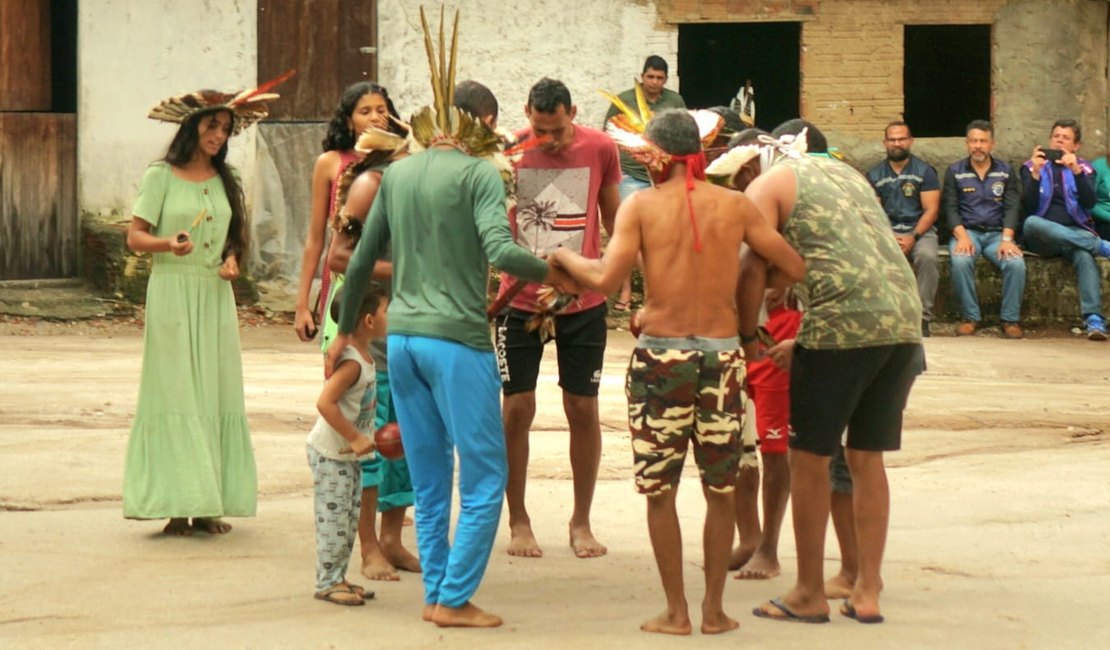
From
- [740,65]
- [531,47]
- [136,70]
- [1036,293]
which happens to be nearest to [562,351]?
[531,47]

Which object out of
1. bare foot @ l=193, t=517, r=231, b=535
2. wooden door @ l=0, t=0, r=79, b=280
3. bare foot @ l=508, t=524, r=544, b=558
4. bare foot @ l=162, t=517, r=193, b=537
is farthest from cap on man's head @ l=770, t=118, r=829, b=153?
wooden door @ l=0, t=0, r=79, b=280

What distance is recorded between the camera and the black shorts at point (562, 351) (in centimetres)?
732

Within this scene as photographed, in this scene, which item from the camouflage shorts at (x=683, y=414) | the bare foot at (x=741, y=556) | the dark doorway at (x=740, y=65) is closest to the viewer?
the camouflage shorts at (x=683, y=414)

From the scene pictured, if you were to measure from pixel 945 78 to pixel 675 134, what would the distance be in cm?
1526

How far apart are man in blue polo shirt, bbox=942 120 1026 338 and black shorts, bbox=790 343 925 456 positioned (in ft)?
29.0

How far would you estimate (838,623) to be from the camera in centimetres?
612

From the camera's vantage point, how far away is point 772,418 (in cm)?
680

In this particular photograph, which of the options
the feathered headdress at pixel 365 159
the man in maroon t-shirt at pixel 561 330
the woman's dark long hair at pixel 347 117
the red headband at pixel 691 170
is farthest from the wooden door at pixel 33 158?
the red headband at pixel 691 170

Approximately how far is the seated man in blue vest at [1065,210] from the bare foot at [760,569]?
8.67 meters

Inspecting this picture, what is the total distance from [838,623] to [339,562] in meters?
1.86

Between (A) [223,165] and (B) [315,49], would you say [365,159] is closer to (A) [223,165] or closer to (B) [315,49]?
(A) [223,165]

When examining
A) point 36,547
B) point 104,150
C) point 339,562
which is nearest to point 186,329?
point 36,547

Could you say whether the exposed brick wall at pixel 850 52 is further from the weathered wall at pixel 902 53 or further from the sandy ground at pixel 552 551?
the sandy ground at pixel 552 551

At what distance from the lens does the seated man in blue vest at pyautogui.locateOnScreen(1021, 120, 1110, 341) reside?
14.7m
